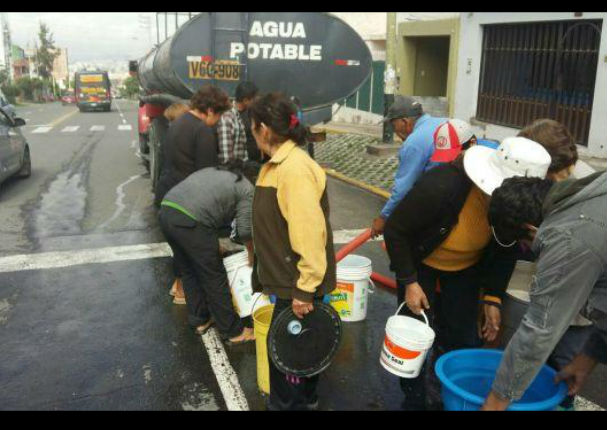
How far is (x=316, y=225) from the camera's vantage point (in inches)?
117

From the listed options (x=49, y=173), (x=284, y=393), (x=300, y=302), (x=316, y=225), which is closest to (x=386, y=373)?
(x=284, y=393)

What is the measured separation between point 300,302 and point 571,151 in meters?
1.86

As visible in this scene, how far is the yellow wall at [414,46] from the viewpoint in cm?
1506

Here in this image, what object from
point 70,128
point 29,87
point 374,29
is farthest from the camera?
point 29,87

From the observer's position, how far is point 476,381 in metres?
3.21

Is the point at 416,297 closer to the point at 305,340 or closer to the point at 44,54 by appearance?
the point at 305,340

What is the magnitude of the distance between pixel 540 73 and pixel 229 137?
9.21 m

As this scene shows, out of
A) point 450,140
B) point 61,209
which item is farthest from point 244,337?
point 61,209

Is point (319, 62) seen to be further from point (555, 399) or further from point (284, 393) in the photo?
point (555, 399)

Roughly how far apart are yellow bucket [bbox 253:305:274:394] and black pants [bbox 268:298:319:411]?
0.21m

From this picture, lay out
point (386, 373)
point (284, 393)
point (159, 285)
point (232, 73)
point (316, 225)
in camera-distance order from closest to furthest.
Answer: point (316, 225) < point (284, 393) < point (386, 373) < point (159, 285) < point (232, 73)

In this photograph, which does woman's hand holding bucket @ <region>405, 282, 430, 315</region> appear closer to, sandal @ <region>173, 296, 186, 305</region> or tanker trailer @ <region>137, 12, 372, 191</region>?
sandal @ <region>173, 296, 186, 305</region>

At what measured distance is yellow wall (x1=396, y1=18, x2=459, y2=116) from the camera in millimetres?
15062
